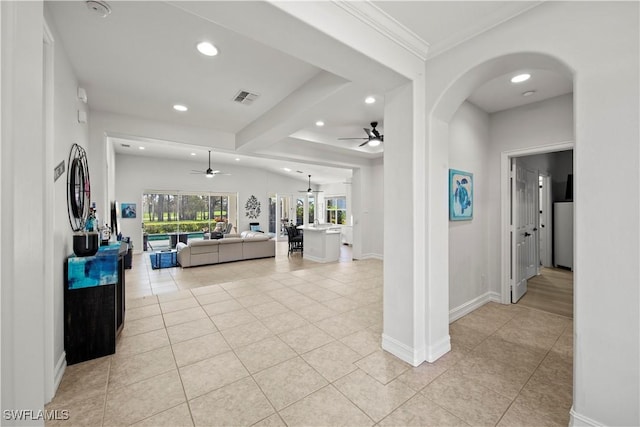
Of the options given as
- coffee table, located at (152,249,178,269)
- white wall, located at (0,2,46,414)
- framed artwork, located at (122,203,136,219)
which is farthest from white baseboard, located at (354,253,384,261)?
framed artwork, located at (122,203,136,219)

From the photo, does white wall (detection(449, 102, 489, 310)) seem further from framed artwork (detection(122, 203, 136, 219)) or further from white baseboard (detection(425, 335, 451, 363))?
framed artwork (detection(122, 203, 136, 219))

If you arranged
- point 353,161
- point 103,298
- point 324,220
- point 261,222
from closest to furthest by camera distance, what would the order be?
point 103,298
point 353,161
point 261,222
point 324,220

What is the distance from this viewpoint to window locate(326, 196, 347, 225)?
11.5 m

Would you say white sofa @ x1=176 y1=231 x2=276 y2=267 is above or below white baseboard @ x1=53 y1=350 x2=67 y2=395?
above

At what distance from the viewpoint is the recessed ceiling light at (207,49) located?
2428 mm

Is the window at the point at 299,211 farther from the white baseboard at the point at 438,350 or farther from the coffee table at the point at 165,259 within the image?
the white baseboard at the point at 438,350

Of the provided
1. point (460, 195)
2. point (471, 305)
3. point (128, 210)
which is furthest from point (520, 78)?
point (128, 210)

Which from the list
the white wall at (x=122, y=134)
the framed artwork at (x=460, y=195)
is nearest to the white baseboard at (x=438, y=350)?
the framed artwork at (x=460, y=195)

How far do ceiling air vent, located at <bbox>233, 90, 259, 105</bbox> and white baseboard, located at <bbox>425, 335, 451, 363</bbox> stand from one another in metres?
3.59

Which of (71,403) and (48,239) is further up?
(48,239)

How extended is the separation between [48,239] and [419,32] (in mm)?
3270

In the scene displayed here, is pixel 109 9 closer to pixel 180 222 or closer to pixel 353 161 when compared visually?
pixel 353 161

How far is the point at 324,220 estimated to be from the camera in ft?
40.8

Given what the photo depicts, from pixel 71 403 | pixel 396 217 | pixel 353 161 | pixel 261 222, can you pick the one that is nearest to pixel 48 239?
pixel 71 403
